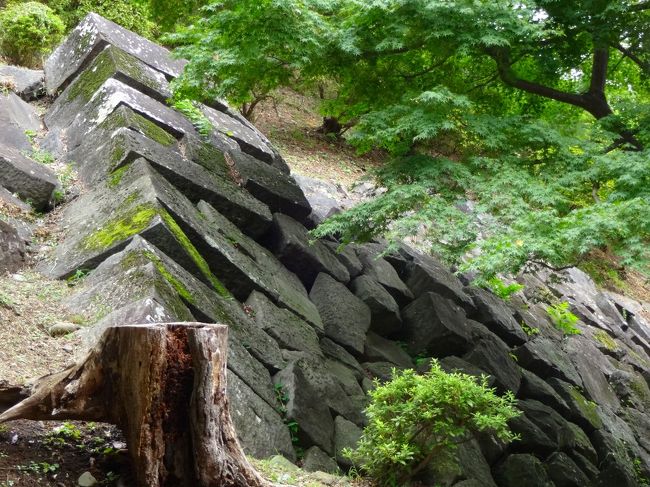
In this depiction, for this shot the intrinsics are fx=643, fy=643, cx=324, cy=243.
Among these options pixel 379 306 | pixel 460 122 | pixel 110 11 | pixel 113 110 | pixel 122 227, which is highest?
pixel 110 11

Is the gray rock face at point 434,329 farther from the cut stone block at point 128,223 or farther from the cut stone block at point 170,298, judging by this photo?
the cut stone block at point 128,223

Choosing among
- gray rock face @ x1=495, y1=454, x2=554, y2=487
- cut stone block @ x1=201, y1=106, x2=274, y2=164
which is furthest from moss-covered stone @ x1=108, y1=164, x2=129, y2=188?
gray rock face @ x1=495, y1=454, x2=554, y2=487

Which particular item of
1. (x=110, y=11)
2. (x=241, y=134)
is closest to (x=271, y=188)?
(x=241, y=134)

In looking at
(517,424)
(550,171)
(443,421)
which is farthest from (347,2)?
(517,424)

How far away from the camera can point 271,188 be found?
8.32m

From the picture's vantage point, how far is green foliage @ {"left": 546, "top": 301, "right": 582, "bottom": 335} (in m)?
11.3

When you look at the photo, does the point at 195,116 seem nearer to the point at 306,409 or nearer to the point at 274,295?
the point at 274,295

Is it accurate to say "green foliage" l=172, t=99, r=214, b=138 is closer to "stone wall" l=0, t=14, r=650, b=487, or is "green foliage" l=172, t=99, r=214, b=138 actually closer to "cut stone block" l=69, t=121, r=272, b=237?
"stone wall" l=0, t=14, r=650, b=487

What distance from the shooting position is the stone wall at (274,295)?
5.42 meters

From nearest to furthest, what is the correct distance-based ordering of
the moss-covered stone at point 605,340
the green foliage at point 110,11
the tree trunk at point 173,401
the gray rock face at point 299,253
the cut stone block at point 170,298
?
the tree trunk at point 173,401 < the cut stone block at point 170,298 < the gray rock face at point 299,253 < the green foliage at point 110,11 < the moss-covered stone at point 605,340

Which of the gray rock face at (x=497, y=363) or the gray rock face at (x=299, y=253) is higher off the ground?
the gray rock face at (x=299, y=253)

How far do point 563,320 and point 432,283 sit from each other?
3.51m

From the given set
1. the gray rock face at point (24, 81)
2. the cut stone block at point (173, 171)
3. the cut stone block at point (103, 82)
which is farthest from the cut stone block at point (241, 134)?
the gray rock face at point (24, 81)

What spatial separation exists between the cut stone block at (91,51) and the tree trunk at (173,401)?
685cm
